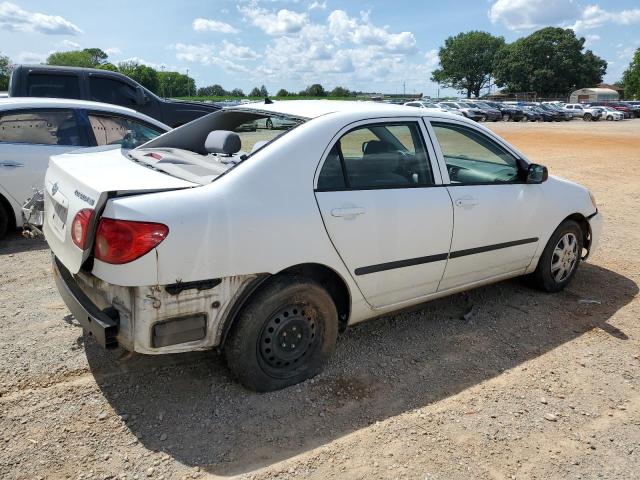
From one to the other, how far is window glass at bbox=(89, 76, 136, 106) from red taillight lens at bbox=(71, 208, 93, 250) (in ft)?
26.7

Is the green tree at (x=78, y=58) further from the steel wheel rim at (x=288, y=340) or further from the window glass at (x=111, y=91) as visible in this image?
the steel wheel rim at (x=288, y=340)

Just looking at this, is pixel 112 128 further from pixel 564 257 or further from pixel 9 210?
pixel 564 257

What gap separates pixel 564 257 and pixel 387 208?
2340 mm

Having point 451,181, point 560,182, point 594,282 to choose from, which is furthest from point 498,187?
point 594,282

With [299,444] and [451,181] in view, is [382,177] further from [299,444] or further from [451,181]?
[299,444]

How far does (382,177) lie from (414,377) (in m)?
1.30

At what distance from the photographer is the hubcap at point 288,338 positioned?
3.01 m

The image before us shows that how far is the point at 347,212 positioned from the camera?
122 inches

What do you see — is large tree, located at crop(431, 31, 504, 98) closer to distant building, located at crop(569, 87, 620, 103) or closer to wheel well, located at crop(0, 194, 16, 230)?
distant building, located at crop(569, 87, 620, 103)

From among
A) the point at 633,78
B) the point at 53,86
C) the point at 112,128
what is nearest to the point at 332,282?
the point at 112,128

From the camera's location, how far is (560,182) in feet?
15.1

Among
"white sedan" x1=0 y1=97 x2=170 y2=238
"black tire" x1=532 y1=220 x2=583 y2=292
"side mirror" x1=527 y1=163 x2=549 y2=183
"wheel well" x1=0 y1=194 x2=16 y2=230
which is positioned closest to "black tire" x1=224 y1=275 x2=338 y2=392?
"side mirror" x1=527 y1=163 x2=549 y2=183

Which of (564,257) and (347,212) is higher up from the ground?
(347,212)

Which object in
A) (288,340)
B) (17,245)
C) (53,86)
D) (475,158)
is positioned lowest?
(17,245)
